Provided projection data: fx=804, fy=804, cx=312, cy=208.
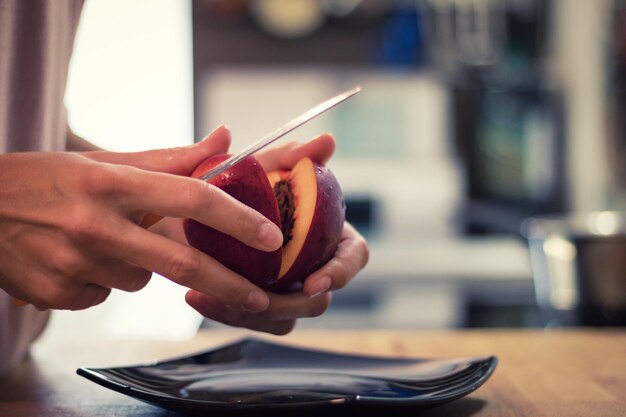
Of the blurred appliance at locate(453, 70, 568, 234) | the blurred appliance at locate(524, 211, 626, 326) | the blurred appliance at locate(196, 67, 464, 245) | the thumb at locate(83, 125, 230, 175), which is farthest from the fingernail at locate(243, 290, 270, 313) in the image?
the blurred appliance at locate(453, 70, 568, 234)

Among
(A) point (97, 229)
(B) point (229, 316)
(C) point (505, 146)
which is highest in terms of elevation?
(A) point (97, 229)

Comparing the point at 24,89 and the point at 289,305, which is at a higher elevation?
the point at 24,89

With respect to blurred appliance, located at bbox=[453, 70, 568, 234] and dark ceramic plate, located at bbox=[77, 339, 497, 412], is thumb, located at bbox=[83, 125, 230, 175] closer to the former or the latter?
dark ceramic plate, located at bbox=[77, 339, 497, 412]

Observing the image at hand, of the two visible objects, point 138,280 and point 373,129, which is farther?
point 373,129

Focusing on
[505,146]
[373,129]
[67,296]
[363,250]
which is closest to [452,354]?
[363,250]

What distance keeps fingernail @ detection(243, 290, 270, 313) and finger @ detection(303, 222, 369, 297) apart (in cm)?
6

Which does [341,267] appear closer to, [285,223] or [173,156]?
[285,223]

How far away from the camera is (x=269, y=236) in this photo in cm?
52

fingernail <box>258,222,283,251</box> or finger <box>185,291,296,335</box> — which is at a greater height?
fingernail <box>258,222,283,251</box>

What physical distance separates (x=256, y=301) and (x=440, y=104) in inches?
130

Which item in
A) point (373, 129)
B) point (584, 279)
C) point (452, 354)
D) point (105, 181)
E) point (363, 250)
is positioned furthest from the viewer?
point (373, 129)

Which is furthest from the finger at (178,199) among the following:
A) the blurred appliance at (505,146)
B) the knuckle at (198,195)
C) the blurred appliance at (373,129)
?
the blurred appliance at (505,146)

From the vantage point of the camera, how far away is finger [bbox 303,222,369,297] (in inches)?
24.9

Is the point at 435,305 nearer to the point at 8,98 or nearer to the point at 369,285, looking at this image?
the point at 369,285
